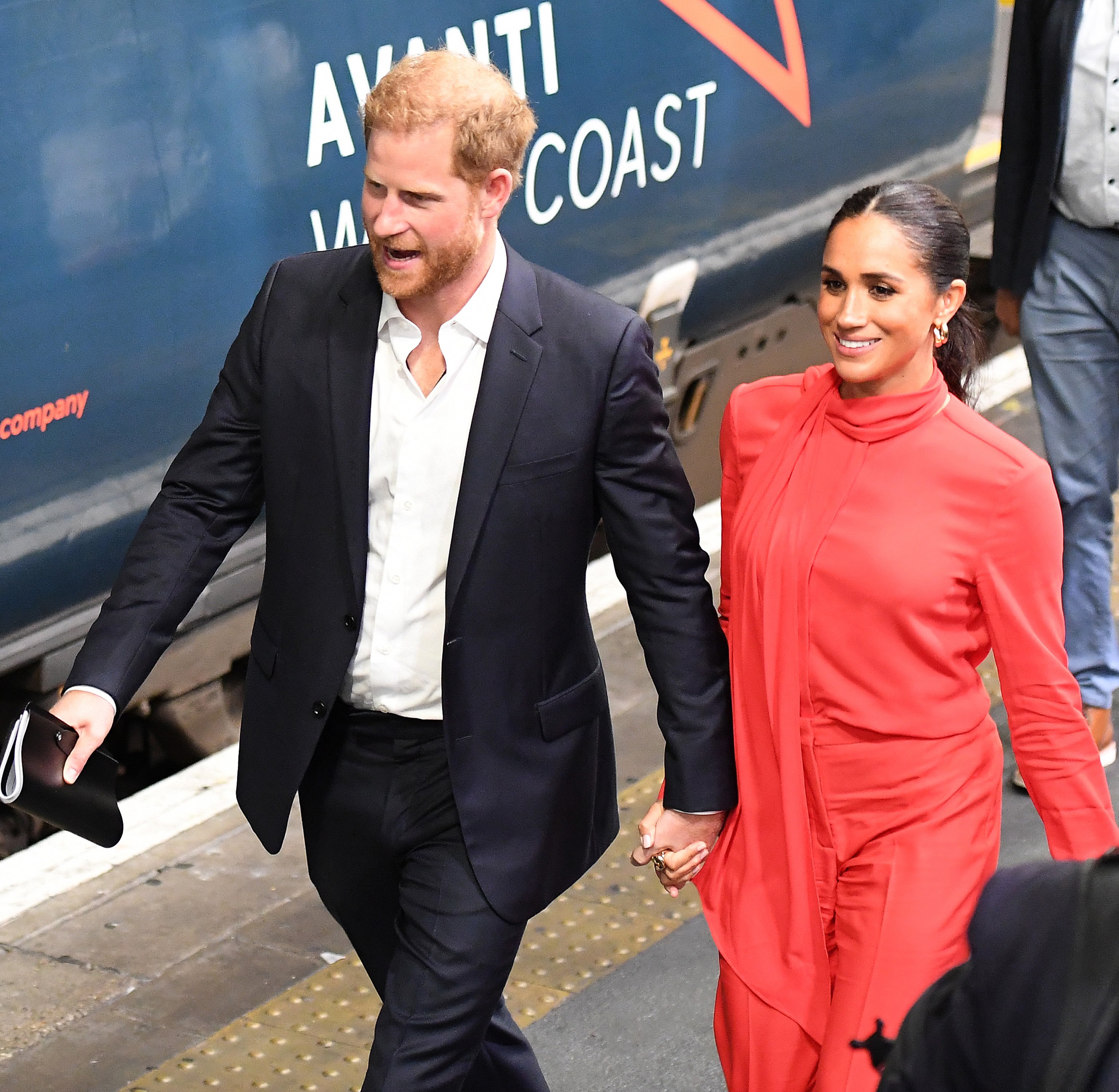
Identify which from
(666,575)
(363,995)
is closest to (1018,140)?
(666,575)

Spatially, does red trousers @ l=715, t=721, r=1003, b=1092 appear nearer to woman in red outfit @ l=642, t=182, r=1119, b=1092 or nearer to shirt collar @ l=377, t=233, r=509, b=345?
woman in red outfit @ l=642, t=182, r=1119, b=1092

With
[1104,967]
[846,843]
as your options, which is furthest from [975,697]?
[1104,967]

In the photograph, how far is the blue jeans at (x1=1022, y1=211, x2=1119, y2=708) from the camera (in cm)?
414

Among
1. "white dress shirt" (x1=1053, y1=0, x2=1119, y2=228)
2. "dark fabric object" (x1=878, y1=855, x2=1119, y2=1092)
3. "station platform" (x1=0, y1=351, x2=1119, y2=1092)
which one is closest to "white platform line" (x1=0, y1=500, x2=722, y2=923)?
"station platform" (x1=0, y1=351, x2=1119, y2=1092)

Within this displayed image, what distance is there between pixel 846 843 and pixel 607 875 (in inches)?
59.1

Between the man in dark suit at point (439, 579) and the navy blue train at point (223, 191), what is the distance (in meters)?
1.18

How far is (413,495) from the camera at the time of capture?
2445mm

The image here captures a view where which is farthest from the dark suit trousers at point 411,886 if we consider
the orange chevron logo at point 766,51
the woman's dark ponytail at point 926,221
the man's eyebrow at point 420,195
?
the orange chevron logo at point 766,51

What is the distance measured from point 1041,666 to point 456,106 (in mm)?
991

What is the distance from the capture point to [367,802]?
2531 mm

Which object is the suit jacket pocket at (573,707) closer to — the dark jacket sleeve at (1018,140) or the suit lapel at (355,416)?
the suit lapel at (355,416)

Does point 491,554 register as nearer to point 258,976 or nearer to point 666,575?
point 666,575

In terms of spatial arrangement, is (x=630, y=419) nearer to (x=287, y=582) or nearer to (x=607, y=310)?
(x=607, y=310)

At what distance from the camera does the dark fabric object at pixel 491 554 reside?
8.04 ft
